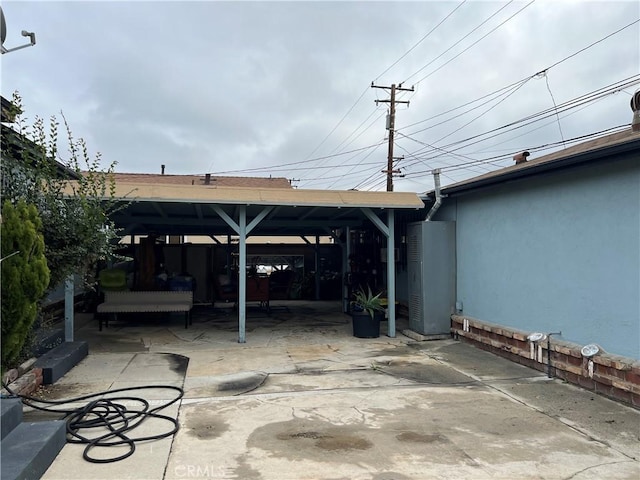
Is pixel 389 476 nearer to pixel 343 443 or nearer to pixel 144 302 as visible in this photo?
pixel 343 443

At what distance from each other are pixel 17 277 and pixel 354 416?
11.0 ft

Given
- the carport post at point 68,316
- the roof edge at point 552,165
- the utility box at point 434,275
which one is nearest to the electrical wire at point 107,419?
the carport post at point 68,316

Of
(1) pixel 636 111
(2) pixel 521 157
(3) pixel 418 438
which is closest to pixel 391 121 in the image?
(2) pixel 521 157

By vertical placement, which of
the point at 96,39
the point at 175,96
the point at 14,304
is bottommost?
the point at 14,304

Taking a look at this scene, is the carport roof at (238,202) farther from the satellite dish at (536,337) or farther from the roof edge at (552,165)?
the satellite dish at (536,337)

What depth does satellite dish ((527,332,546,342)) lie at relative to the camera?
6.07m

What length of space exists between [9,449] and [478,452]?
11.2ft

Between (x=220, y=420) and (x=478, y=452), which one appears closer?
(x=478, y=452)

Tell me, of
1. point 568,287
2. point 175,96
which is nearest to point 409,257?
point 568,287

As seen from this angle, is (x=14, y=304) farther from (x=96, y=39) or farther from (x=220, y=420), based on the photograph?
(x=96, y=39)

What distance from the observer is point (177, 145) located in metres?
26.6
